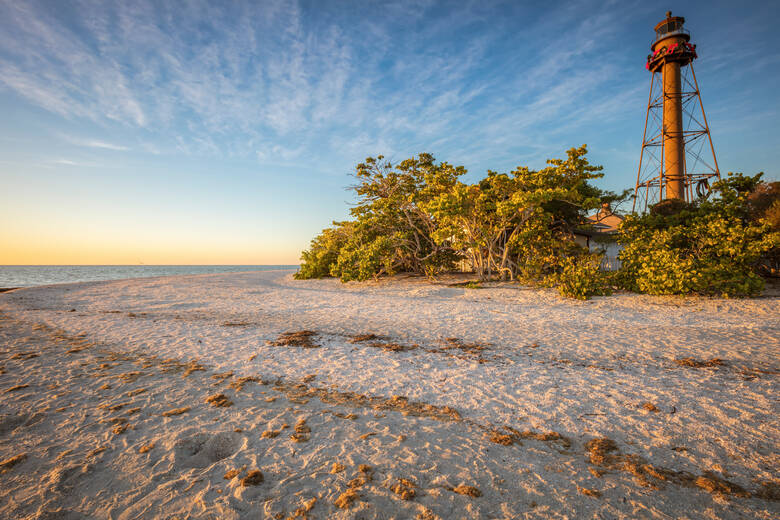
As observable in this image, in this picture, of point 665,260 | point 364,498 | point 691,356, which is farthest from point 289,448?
point 665,260

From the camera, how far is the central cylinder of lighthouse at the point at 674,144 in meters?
21.4

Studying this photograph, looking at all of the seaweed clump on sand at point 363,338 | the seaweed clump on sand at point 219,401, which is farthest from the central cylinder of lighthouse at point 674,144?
the seaweed clump on sand at point 219,401

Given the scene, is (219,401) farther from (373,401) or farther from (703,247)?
(703,247)

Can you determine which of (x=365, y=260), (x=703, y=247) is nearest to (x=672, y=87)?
(x=703, y=247)

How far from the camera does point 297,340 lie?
6.31 m

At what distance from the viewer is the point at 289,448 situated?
113 inches

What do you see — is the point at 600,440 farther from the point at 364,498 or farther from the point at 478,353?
the point at 478,353

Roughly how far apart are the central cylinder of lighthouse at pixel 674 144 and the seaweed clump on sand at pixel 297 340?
2555 centimetres

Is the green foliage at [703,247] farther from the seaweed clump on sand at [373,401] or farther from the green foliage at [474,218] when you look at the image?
the seaweed clump on sand at [373,401]

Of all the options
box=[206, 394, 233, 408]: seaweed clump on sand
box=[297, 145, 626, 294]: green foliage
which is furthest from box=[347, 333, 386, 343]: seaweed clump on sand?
box=[297, 145, 626, 294]: green foliage

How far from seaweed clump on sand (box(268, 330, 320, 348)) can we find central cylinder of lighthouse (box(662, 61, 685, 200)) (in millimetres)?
25546

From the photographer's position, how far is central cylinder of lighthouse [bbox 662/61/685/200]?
2141cm

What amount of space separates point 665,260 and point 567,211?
19.1ft

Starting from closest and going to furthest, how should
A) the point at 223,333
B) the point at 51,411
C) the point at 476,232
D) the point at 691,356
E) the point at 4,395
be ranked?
the point at 51,411
the point at 4,395
the point at 691,356
the point at 223,333
the point at 476,232
